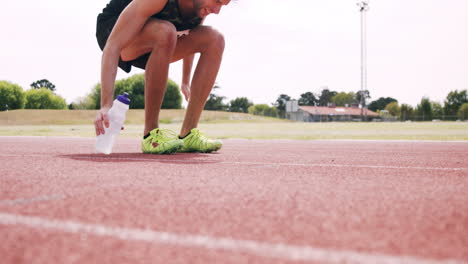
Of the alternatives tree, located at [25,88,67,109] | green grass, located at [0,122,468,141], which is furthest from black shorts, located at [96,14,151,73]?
tree, located at [25,88,67,109]

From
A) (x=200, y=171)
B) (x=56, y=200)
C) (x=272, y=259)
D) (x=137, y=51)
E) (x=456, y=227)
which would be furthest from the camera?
(x=137, y=51)

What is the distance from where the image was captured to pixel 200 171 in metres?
2.56

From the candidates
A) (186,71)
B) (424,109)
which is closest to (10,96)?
(424,109)

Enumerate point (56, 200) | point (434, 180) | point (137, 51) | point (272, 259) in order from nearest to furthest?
point (272, 259) → point (56, 200) → point (434, 180) → point (137, 51)

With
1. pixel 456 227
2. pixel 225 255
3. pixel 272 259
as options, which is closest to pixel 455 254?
pixel 456 227

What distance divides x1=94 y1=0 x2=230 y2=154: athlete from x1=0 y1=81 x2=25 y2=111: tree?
8790 centimetres

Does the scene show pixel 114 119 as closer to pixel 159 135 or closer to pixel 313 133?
pixel 159 135

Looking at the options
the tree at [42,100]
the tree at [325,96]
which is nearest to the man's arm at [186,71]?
the tree at [42,100]

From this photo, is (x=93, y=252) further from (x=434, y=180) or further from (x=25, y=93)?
(x=25, y=93)

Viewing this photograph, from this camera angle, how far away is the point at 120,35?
3.44 m

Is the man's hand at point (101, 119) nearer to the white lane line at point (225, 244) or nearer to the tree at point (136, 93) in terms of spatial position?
the white lane line at point (225, 244)

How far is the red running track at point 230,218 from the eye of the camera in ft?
3.35

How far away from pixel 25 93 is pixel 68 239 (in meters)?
96.2

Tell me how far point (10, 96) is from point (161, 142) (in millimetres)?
88741
